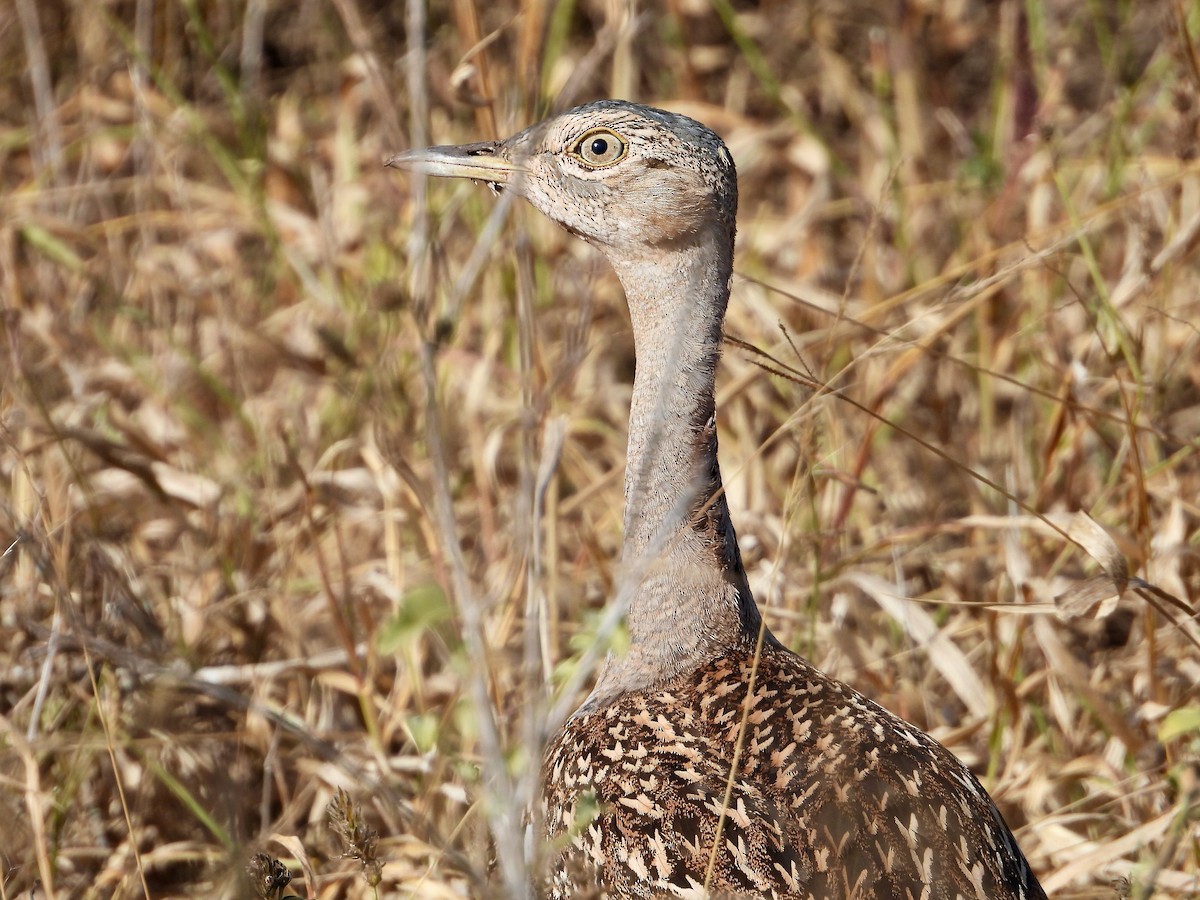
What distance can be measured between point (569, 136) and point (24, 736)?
5.69 feet

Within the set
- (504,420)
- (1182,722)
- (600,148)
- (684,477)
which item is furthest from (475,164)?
(1182,722)

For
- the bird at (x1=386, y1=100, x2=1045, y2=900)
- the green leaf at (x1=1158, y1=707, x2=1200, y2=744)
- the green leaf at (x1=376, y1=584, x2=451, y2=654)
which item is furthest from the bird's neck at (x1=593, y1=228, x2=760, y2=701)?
the green leaf at (x1=376, y1=584, x2=451, y2=654)

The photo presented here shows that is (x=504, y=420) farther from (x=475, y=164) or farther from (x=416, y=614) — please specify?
(x=416, y=614)

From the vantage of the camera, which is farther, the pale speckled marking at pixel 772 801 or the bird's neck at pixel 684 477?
the bird's neck at pixel 684 477

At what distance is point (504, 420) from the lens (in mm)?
4070

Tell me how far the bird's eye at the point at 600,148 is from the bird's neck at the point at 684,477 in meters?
0.19

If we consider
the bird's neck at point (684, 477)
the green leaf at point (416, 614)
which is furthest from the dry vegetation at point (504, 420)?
the bird's neck at point (684, 477)

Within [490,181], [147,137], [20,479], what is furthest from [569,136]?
[147,137]

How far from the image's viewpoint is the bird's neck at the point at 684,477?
2625 millimetres

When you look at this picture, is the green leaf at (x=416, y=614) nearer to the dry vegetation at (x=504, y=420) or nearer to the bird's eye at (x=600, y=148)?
the dry vegetation at (x=504, y=420)

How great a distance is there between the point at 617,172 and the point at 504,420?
1.51 m

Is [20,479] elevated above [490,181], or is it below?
below

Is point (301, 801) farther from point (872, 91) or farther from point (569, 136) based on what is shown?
point (872, 91)

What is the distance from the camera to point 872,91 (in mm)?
5719
